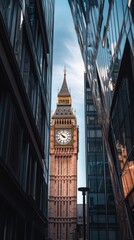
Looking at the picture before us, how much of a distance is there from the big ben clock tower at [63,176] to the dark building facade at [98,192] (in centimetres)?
4278

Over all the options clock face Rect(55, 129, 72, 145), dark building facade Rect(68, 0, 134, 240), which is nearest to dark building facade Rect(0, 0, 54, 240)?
dark building facade Rect(68, 0, 134, 240)

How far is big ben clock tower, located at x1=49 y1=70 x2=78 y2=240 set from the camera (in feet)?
319

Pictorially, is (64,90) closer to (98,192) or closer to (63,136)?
(63,136)

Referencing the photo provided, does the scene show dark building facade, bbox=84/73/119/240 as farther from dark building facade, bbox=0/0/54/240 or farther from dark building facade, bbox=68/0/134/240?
dark building facade, bbox=68/0/134/240

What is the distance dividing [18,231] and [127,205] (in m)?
8.14

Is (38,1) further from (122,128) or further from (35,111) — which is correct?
(122,128)

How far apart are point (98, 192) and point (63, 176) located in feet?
167

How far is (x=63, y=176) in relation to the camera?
10750cm

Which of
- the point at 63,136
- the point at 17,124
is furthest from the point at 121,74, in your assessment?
the point at 63,136

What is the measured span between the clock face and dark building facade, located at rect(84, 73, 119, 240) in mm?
45036

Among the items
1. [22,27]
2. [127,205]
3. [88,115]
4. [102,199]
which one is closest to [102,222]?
[102,199]

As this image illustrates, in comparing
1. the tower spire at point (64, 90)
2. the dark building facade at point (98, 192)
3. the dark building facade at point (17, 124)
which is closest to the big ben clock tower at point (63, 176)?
the tower spire at point (64, 90)

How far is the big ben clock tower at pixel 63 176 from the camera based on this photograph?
97.1 meters

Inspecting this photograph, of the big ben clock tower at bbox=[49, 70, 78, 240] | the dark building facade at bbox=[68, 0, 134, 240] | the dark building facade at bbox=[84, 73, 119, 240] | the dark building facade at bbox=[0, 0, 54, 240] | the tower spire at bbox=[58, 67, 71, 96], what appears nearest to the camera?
the dark building facade at bbox=[0, 0, 54, 240]
